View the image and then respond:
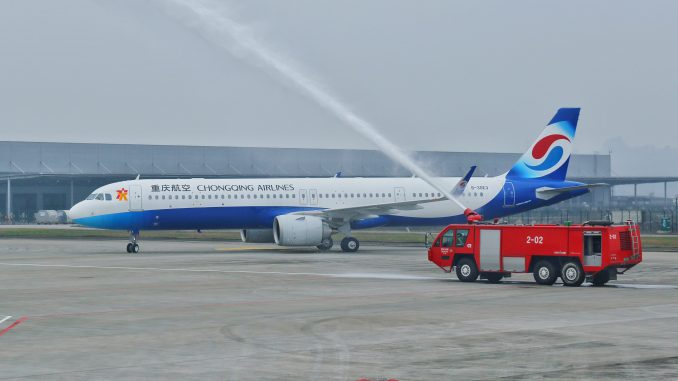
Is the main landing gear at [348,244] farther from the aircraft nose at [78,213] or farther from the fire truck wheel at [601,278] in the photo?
the fire truck wheel at [601,278]

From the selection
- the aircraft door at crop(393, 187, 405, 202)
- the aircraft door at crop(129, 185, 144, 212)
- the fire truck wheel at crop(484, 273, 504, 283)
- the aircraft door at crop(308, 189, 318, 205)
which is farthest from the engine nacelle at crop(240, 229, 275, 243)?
the fire truck wheel at crop(484, 273, 504, 283)

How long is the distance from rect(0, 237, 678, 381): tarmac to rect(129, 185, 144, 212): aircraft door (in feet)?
50.9

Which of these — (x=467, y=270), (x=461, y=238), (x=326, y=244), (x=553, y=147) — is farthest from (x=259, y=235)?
(x=467, y=270)

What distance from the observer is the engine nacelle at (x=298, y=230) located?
54.3 meters

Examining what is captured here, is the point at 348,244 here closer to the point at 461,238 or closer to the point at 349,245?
the point at 349,245

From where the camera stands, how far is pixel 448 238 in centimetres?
3566

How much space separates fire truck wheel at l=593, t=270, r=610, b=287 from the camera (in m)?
32.9

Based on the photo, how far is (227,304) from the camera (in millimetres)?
27312

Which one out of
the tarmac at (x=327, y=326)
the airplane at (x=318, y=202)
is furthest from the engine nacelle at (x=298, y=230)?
the tarmac at (x=327, y=326)

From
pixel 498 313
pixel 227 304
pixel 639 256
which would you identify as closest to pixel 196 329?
pixel 227 304

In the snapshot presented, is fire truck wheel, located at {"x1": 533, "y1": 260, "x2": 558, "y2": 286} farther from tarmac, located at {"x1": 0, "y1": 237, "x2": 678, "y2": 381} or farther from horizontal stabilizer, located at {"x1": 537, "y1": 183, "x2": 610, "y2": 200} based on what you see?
horizontal stabilizer, located at {"x1": 537, "y1": 183, "x2": 610, "y2": 200}

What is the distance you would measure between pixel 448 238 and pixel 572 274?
15.8 feet

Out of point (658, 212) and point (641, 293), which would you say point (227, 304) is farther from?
point (658, 212)

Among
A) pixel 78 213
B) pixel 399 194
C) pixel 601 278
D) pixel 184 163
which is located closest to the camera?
pixel 601 278
